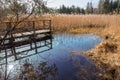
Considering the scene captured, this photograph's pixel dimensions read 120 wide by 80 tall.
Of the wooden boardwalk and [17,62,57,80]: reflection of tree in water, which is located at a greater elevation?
the wooden boardwalk

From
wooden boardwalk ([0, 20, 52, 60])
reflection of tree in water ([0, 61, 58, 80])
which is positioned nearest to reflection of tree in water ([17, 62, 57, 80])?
reflection of tree in water ([0, 61, 58, 80])

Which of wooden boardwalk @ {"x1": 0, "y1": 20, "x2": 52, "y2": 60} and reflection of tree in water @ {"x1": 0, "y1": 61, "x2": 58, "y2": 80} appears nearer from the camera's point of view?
reflection of tree in water @ {"x1": 0, "y1": 61, "x2": 58, "y2": 80}

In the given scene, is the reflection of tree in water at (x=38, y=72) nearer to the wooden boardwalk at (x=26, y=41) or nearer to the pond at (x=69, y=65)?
the pond at (x=69, y=65)

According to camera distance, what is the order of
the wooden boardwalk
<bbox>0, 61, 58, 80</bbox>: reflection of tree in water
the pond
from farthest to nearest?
1. the wooden boardwalk
2. the pond
3. <bbox>0, 61, 58, 80</bbox>: reflection of tree in water

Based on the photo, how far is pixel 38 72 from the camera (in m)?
4.48

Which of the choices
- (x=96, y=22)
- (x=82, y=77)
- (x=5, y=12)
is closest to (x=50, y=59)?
(x=82, y=77)

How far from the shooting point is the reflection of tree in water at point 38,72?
13.7ft

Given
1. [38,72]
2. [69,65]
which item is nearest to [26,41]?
[69,65]

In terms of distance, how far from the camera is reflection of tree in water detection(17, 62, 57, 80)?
4184mm

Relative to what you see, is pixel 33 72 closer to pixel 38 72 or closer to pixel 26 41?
pixel 38 72

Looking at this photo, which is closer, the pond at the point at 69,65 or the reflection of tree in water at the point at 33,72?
the reflection of tree in water at the point at 33,72

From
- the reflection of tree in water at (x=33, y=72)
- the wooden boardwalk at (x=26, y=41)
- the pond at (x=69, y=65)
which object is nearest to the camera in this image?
the reflection of tree in water at (x=33, y=72)

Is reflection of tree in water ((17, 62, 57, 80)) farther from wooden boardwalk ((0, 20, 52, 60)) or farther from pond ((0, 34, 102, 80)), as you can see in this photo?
wooden boardwalk ((0, 20, 52, 60))

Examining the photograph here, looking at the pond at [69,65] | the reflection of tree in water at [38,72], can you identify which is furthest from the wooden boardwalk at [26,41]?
the reflection of tree in water at [38,72]
